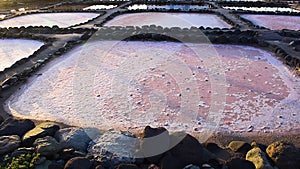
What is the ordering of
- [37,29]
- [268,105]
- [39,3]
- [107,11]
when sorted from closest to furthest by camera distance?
1. [268,105]
2. [37,29]
3. [107,11]
4. [39,3]

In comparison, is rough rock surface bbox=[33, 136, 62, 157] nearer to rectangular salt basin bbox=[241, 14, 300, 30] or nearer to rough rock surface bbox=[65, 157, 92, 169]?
rough rock surface bbox=[65, 157, 92, 169]

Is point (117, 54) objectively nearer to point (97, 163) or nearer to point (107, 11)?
point (97, 163)

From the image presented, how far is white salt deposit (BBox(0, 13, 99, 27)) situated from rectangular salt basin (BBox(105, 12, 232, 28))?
63.9 inches

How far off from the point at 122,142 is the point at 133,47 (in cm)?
551

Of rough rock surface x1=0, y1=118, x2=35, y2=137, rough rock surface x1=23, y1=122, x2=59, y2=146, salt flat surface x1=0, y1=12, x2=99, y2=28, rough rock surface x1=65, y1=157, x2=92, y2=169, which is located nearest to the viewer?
rough rock surface x1=65, y1=157, x2=92, y2=169

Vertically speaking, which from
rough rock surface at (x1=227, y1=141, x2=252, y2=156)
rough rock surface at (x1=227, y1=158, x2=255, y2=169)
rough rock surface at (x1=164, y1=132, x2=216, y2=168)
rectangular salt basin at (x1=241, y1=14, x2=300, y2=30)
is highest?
rectangular salt basin at (x1=241, y1=14, x2=300, y2=30)

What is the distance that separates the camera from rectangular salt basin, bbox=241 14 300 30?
12.3 m

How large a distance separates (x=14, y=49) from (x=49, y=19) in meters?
5.22

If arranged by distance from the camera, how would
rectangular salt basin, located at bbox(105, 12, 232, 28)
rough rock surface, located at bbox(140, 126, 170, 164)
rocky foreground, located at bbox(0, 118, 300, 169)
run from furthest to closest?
rectangular salt basin, located at bbox(105, 12, 232, 28) → rough rock surface, located at bbox(140, 126, 170, 164) → rocky foreground, located at bbox(0, 118, 300, 169)

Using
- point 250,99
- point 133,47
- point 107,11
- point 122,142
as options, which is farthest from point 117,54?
point 107,11

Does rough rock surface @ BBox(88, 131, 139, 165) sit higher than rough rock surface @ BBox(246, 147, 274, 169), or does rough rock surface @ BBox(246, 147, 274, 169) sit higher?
rough rock surface @ BBox(88, 131, 139, 165)

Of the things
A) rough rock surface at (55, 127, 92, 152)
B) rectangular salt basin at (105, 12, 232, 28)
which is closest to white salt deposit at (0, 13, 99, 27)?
rectangular salt basin at (105, 12, 232, 28)

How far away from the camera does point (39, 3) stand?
21.0 metres

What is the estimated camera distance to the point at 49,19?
570 inches
